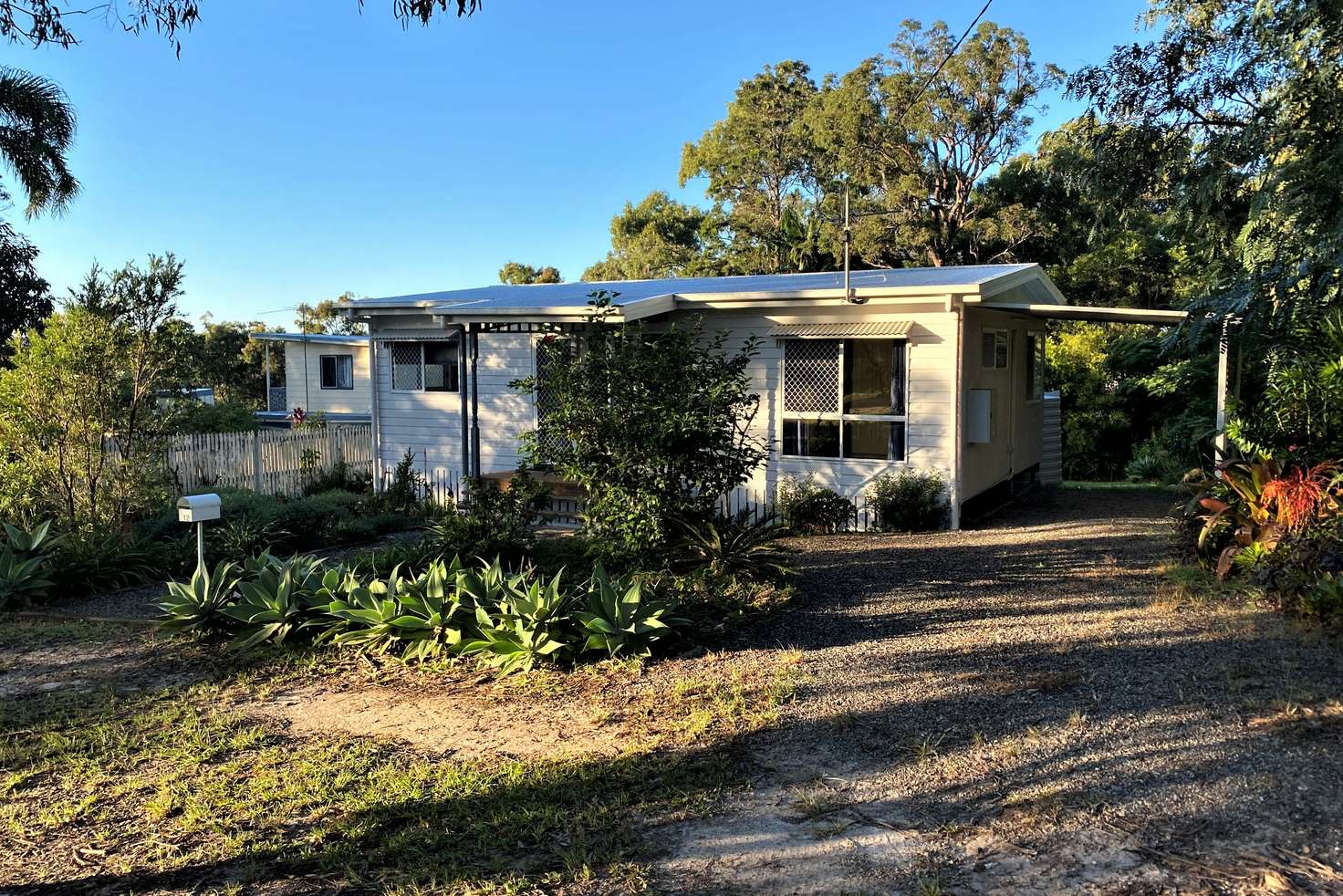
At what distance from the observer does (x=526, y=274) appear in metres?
53.8

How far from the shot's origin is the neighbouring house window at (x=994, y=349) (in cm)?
1243

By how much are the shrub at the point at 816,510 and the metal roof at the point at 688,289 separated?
243cm

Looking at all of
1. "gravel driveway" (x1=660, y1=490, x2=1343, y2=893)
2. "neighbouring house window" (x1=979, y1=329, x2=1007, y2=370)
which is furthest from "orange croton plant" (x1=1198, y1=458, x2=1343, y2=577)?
"neighbouring house window" (x1=979, y1=329, x2=1007, y2=370)

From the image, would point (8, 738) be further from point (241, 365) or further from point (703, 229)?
point (241, 365)

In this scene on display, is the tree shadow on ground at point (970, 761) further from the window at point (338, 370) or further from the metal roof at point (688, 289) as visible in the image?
the window at point (338, 370)

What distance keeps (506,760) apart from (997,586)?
4.55 meters

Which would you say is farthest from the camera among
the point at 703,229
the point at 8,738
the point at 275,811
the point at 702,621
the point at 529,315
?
the point at 703,229

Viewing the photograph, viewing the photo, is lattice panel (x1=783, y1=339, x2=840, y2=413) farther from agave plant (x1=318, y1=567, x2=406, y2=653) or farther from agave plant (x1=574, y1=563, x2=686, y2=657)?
agave plant (x1=318, y1=567, x2=406, y2=653)

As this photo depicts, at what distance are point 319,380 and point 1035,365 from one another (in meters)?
22.2

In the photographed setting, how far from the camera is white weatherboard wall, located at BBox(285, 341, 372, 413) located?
29.6 m

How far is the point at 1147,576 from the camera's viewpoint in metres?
7.76

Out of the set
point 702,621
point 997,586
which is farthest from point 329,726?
point 997,586

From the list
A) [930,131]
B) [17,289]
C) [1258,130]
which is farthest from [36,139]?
[930,131]

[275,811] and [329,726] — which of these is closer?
[275,811]
